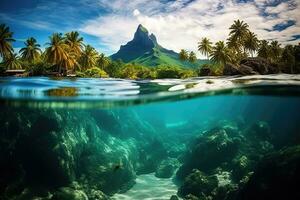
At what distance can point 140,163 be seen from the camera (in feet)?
84.2

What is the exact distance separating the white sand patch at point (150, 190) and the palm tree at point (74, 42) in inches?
1560

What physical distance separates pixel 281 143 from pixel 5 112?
1069 inches

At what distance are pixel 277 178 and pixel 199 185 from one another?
5855 millimetres

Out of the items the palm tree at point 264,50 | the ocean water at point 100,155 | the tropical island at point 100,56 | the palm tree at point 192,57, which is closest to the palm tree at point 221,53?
the tropical island at point 100,56

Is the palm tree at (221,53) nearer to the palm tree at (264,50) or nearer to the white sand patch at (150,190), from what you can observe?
the palm tree at (264,50)

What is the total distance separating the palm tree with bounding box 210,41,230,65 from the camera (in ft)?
201

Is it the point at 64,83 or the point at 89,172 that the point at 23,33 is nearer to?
the point at 64,83

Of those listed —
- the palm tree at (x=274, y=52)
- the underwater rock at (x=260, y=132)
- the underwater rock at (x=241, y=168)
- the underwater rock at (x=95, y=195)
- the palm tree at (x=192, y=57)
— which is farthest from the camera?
the palm tree at (x=192, y=57)

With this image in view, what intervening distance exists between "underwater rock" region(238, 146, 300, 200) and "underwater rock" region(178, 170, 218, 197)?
10.4 feet

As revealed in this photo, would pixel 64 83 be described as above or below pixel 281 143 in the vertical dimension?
above

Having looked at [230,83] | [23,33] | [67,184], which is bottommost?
[67,184]

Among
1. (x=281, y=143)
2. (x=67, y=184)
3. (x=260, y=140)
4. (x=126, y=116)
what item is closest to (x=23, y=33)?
(x=67, y=184)

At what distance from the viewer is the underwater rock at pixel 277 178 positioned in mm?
12500

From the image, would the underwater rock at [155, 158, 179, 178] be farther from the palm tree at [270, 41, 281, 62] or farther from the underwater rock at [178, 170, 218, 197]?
the palm tree at [270, 41, 281, 62]
